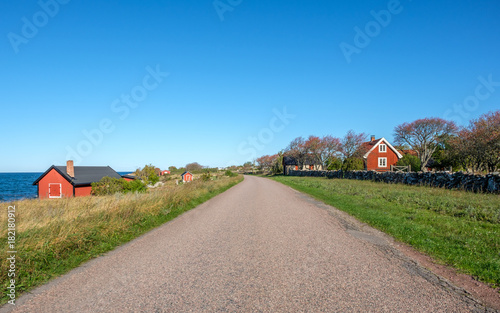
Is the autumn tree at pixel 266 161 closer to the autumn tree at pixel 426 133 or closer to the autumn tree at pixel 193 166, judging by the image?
the autumn tree at pixel 193 166

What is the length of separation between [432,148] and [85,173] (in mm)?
54835

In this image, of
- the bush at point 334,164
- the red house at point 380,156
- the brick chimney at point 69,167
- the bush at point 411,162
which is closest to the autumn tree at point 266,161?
the bush at point 334,164

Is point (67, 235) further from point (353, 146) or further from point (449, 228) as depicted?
point (353, 146)

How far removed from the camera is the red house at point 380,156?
2035 inches

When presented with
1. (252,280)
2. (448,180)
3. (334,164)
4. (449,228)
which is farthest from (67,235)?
(334,164)

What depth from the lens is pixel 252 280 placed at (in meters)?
4.58

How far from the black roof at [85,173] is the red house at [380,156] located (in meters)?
45.8

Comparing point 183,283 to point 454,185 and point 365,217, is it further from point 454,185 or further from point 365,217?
point 454,185

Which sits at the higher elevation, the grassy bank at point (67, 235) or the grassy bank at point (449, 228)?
the grassy bank at point (67, 235)

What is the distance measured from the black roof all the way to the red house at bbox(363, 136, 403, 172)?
45.8 m

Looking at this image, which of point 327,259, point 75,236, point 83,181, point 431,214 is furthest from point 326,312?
point 83,181

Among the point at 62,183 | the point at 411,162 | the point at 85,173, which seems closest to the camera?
the point at 62,183

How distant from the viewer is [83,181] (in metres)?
36.8

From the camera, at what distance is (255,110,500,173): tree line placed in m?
25.4
